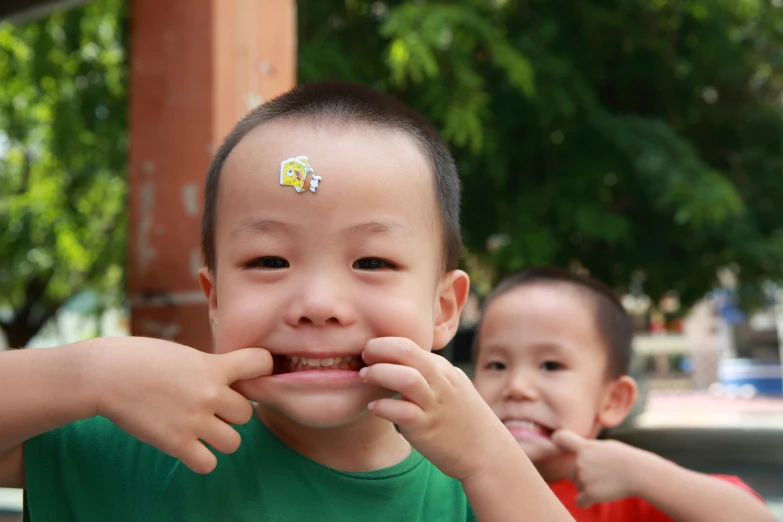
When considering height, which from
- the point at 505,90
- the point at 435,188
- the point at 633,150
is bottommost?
the point at 435,188

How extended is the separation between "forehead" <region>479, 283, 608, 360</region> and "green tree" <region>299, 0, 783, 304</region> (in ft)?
11.7

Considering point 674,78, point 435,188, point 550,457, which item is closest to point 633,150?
point 674,78

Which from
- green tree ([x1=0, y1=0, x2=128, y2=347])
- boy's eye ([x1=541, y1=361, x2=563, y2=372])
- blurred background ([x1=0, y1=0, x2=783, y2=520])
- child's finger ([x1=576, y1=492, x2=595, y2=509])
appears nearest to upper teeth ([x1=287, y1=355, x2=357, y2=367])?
child's finger ([x1=576, y1=492, x2=595, y2=509])

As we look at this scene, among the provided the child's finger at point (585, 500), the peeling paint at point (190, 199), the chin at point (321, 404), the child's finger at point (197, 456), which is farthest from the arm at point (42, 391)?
the peeling paint at point (190, 199)

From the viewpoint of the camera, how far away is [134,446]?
1176mm

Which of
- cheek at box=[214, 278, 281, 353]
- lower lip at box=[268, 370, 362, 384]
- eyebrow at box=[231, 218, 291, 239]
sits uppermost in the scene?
eyebrow at box=[231, 218, 291, 239]

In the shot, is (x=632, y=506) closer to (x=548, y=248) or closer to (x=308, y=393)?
(x=308, y=393)

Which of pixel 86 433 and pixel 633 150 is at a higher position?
pixel 633 150

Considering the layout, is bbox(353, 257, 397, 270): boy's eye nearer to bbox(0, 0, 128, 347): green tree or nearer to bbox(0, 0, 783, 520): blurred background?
bbox(0, 0, 783, 520): blurred background

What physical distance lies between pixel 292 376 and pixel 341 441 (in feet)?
0.71

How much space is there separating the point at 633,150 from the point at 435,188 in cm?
568

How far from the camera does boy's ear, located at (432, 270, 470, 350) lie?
1334 mm

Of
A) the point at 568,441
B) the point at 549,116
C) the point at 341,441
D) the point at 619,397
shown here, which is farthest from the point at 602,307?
the point at 549,116

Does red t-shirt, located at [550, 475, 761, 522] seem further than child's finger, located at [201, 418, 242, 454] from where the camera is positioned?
Yes
